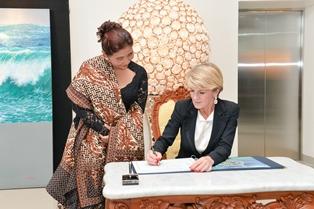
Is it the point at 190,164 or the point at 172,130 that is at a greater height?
the point at 172,130

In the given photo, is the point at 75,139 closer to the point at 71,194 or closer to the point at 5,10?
the point at 71,194

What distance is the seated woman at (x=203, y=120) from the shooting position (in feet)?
6.64

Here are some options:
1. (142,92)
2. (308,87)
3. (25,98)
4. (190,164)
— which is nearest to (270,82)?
(308,87)

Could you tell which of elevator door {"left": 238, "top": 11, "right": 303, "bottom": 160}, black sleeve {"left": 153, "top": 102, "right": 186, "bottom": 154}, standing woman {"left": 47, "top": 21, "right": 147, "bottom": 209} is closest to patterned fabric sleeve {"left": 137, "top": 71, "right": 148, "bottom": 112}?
standing woman {"left": 47, "top": 21, "right": 147, "bottom": 209}

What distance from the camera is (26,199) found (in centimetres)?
370

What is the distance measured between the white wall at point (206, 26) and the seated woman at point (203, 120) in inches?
84.0

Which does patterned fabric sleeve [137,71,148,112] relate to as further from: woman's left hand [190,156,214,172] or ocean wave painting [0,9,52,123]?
ocean wave painting [0,9,52,123]

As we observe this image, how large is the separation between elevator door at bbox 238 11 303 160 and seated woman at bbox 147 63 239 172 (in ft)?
9.72

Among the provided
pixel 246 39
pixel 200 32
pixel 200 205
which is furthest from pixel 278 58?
pixel 200 205

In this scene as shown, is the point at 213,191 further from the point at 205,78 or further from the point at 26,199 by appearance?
the point at 26,199

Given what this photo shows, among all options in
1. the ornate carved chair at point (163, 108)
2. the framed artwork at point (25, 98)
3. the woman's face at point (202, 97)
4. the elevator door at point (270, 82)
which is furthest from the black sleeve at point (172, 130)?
the elevator door at point (270, 82)

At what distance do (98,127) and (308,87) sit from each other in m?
3.55

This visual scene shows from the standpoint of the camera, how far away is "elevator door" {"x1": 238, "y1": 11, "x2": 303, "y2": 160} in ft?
16.3

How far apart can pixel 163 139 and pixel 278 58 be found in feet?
11.0
